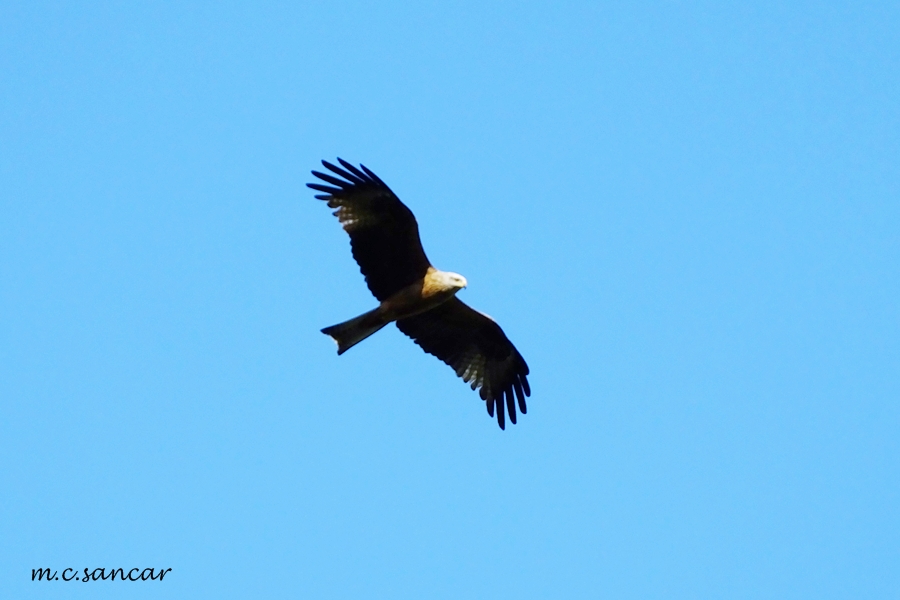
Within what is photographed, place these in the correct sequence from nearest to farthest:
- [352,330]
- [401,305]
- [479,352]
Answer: [352,330]
[401,305]
[479,352]

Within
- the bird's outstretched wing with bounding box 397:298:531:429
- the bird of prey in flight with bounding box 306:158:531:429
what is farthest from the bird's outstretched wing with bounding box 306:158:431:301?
the bird's outstretched wing with bounding box 397:298:531:429

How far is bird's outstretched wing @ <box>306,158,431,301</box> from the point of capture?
907cm

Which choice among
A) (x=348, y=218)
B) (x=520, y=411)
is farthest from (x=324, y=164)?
(x=520, y=411)

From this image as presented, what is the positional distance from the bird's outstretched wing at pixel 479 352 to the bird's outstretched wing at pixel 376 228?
816mm

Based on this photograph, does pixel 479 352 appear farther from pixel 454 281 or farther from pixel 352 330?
pixel 352 330

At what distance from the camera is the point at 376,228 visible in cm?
917

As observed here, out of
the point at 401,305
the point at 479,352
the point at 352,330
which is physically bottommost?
the point at 352,330

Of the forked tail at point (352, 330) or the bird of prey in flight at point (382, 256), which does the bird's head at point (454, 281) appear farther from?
the forked tail at point (352, 330)

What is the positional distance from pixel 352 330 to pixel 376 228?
3.35 ft

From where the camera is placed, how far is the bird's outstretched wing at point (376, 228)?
29.8ft

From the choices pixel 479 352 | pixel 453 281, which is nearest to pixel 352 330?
pixel 453 281

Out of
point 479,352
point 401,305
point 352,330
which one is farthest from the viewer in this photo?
point 479,352

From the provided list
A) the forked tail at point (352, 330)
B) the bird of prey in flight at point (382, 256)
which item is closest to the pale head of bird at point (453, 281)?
the bird of prey in flight at point (382, 256)

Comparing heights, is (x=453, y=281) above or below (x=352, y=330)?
above
